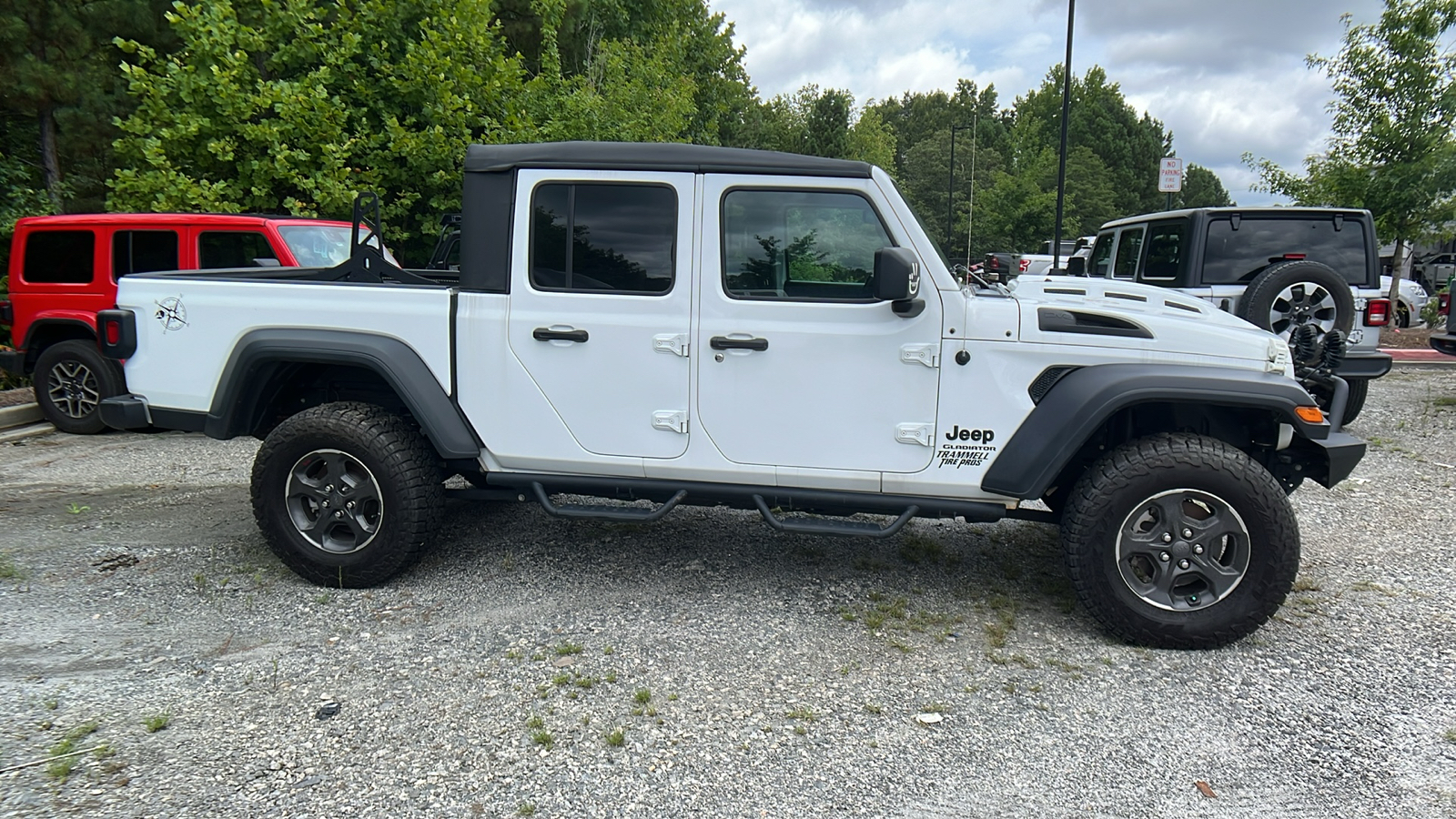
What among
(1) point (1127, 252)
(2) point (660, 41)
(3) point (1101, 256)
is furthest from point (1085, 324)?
(2) point (660, 41)

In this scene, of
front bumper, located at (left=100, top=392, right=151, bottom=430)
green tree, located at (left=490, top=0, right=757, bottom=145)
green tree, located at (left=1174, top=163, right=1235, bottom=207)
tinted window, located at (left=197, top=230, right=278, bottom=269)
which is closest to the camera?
front bumper, located at (left=100, top=392, right=151, bottom=430)

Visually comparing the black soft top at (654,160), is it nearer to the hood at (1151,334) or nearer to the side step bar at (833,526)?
the hood at (1151,334)

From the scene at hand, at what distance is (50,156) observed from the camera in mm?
12820

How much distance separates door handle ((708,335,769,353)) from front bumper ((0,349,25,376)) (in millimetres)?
7249

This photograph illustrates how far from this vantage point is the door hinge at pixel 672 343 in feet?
13.1

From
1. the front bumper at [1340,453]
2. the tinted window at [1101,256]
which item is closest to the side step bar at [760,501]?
the front bumper at [1340,453]

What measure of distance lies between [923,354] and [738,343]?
2.53 feet

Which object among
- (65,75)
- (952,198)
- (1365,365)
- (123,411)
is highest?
(952,198)

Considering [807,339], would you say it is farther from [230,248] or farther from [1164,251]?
[230,248]

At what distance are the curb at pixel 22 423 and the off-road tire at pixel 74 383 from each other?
0.22 meters

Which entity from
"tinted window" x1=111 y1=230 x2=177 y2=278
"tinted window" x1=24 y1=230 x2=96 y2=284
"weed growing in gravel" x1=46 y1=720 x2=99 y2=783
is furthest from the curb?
"weed growing in gravel" x1=46 y1=720 x2=99 y2=783

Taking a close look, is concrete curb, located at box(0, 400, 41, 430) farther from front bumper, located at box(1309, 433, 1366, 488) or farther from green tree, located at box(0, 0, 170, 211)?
front bumper, located at box(1309, 433, 1366, 488)

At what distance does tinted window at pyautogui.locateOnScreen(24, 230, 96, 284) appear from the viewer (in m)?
7.94

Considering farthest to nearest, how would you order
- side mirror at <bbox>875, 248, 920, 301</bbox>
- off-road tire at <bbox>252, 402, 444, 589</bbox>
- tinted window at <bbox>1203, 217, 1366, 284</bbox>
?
1. tinted window at <bbox>1203, 217, 1366, 284</bbox>
2. off-road tire at <bbox>252, 402, 444, 589</bbox>
3. side mirror at <bbox>875, 248, 920, 301</bbox>
